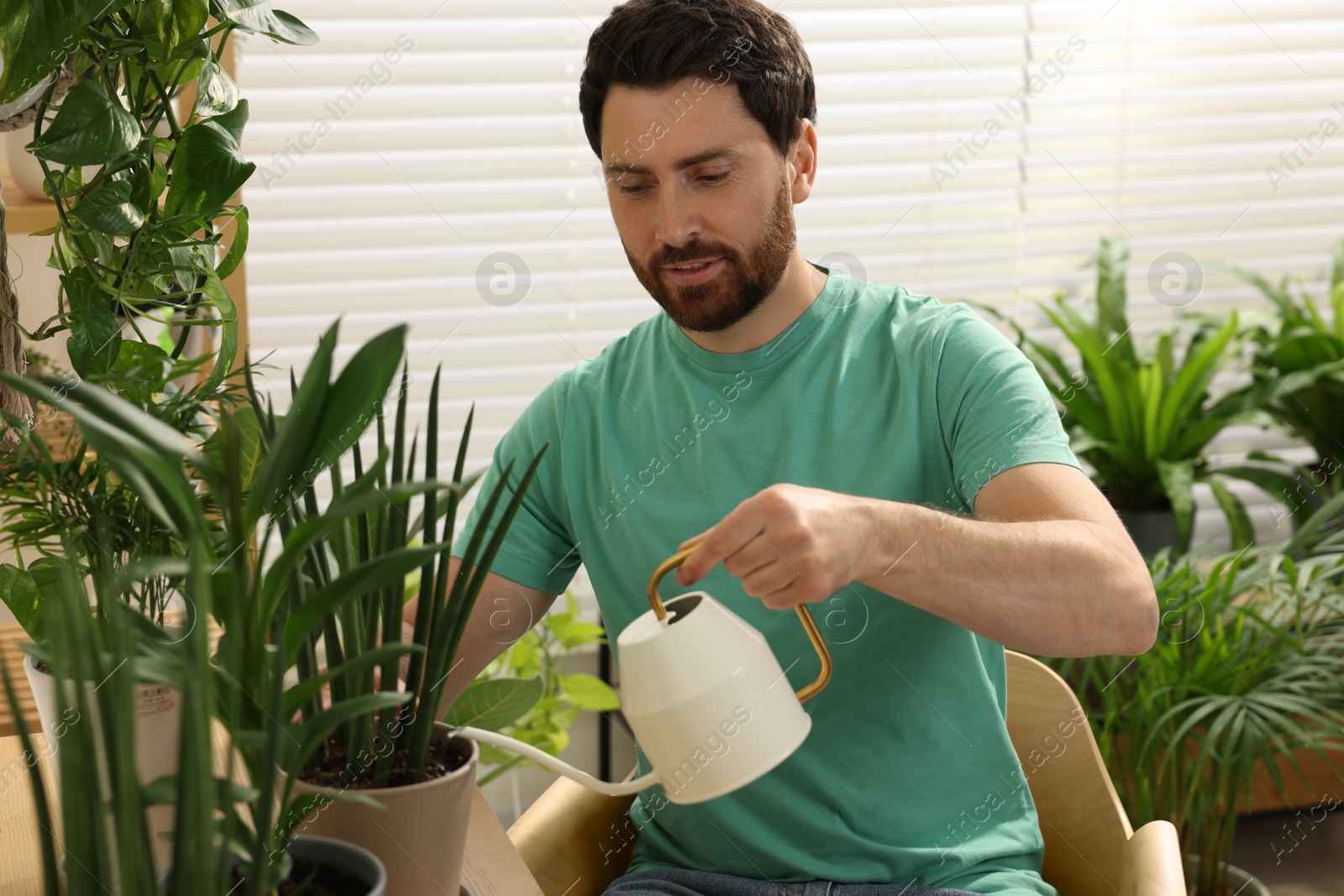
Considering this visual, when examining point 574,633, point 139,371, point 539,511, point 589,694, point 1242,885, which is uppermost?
point 139,371

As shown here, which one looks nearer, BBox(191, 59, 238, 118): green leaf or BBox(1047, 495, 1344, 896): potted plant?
BBox(191, 59, 238, 118): green leaf

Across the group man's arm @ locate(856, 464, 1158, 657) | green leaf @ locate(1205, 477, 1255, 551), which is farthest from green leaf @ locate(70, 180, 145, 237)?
green leaf @ locate(1205, 477, 1255, 551)

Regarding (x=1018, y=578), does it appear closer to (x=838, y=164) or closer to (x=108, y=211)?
(x=108, y=211)

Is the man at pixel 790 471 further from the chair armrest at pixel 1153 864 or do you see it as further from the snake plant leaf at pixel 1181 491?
the snake plant leaf at pixel 1181 491

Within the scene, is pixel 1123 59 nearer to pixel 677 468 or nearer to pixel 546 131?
pixel 546 131

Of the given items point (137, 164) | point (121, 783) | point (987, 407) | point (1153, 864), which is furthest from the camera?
point (987, 407)

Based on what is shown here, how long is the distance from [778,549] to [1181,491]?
1.58 metres

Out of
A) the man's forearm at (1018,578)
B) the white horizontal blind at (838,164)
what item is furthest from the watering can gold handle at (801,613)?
the white horizontal blind at (838,164)

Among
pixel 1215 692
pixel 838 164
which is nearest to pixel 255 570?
pixel 1215 692

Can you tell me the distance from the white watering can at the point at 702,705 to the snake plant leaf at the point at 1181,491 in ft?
5.28

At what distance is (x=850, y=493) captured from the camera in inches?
48.8

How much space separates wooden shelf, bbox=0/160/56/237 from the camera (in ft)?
4.00

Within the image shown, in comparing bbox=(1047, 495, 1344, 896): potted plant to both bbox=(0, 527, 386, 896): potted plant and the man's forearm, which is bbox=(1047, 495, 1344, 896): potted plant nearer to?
the man's forearm

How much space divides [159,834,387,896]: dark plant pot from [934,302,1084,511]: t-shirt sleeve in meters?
0.75
